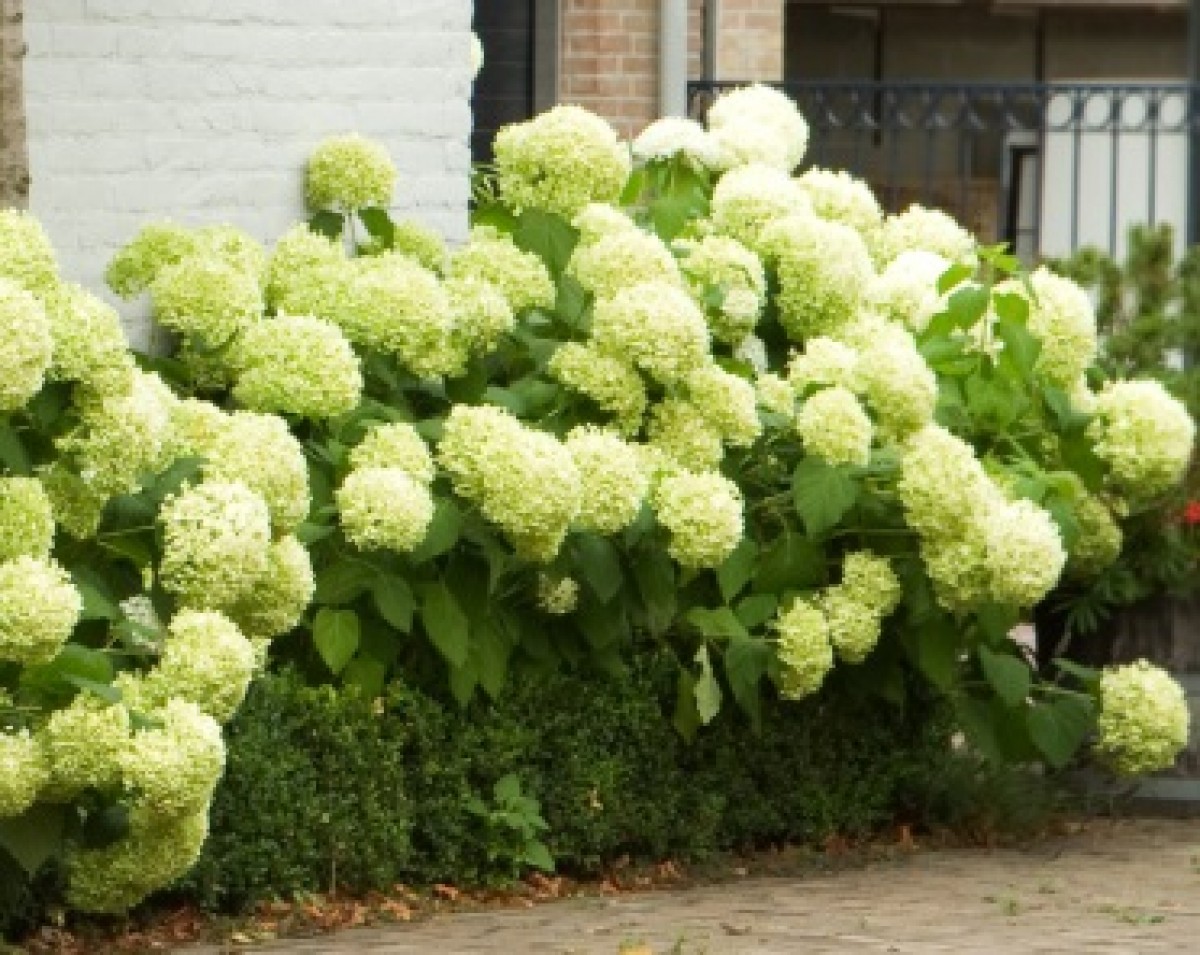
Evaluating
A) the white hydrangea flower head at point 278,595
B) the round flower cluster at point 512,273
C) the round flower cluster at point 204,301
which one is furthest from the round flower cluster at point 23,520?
the round flower cluster at point 512,273

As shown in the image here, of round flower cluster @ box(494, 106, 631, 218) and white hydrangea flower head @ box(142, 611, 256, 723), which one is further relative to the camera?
round flower cluster @ box(494, 106, 631, 218)

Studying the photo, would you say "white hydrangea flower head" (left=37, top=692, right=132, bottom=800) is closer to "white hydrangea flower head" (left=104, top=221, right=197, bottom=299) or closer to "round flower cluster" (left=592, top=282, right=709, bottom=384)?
"white hydrangea flower head" (left=104, top=221, right=197, bottom=299)

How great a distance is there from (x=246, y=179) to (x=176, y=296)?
834 mm

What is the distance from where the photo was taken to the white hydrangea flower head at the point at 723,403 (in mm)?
9086

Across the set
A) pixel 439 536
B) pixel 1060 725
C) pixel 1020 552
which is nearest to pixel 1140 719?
pixel 1060 725

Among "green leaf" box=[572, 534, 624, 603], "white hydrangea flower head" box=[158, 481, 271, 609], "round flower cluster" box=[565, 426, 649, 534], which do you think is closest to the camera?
"white hydrangea flower head" box=[158, 481, 271, 609]

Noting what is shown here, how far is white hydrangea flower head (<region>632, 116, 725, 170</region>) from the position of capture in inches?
405

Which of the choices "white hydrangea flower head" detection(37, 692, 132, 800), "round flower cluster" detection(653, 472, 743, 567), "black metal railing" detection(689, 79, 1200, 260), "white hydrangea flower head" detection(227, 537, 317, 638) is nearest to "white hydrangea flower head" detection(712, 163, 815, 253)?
"round flower cluster" detection(653, 472, 743, 567)

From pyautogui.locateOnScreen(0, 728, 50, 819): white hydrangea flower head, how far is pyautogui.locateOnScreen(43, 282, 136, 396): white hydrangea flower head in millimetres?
792

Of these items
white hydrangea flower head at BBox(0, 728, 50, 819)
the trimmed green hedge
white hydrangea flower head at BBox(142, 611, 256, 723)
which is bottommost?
the trimmed green hedge

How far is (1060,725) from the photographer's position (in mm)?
9648

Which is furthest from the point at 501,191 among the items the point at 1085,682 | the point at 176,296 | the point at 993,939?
the point at 993,939

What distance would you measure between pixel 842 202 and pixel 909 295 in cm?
48

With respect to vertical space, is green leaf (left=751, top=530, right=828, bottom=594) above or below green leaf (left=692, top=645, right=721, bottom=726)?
above
